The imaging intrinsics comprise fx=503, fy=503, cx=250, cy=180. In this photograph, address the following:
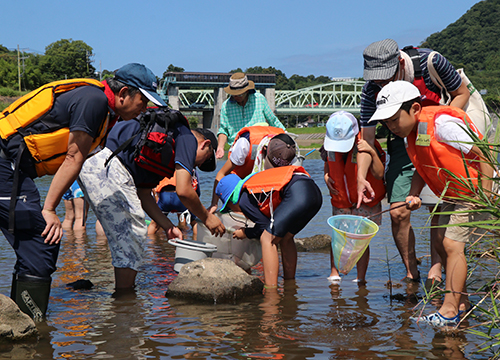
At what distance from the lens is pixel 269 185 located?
4.50 meters

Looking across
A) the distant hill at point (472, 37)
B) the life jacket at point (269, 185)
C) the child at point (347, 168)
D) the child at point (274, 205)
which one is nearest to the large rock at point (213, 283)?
the child at point (274, 205)

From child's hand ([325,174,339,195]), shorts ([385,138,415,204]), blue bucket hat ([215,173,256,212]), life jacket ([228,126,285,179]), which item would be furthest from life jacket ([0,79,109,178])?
shorts ([385,138,415,204])

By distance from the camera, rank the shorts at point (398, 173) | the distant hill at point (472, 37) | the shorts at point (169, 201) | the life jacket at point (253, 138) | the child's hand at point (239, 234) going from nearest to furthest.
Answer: the shorts at point (398, 173), the child's hand at point (239, 234), the life jacket at point (253, 138), the shorts at point (169, 201), the distant hill at point (472, 37)

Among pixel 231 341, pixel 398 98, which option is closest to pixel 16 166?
pixel 231 341

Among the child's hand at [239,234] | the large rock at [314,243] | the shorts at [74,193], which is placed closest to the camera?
the child's hand at [239,234]

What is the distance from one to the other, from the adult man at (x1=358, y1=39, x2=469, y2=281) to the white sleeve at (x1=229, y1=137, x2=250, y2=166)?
1279 mm

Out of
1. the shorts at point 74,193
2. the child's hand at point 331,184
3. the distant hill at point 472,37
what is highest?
the distant hill at point 472,37

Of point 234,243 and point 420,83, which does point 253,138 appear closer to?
point 234,243

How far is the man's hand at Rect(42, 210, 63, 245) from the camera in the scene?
3371 mm

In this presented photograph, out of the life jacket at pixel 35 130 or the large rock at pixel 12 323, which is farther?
the life jacket at pixel 35 130

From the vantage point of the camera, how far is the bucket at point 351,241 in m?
3.96

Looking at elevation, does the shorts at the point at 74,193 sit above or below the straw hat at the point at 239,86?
below

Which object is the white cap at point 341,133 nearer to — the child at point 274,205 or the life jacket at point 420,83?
the child at point 274,205

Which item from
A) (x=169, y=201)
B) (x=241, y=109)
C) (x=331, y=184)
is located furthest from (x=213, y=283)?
(x=169, y=201)
